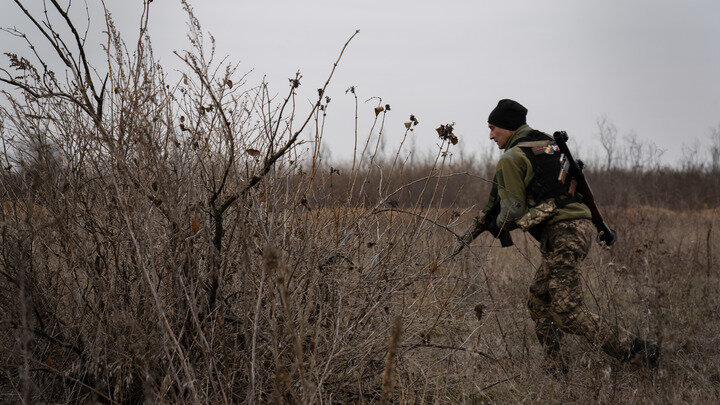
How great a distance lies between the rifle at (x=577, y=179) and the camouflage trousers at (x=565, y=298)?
0.83 ft

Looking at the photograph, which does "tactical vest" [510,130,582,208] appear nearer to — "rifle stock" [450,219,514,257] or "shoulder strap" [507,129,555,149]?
"shoulder strap" [507,129,555,149]

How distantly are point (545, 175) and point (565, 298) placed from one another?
781 millimetres

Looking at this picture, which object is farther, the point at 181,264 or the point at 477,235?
the point at 477,235

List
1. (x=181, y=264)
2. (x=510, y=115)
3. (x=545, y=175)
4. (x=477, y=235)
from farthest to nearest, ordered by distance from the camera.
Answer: (x=510, y=115) < (x=477, y=235) < (x=545, y=175) < (x=181, y=264)

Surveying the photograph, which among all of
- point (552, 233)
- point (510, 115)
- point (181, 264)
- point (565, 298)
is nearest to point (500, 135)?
point (510, 115)

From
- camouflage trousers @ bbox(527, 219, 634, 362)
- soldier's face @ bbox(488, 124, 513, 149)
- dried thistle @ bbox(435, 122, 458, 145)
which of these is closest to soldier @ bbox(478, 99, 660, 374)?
camouflage trousers @ bbox(527, 219, 634, 362)

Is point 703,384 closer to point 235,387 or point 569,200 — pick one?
point 569,200

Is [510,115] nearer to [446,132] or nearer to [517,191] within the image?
[517,191]

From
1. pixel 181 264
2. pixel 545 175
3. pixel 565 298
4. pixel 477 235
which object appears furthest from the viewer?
pixel 477 235

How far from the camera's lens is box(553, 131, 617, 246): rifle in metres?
3.55

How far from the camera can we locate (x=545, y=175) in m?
3.52

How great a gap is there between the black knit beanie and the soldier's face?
3cm

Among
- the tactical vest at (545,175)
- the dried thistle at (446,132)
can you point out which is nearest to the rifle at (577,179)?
the tactical vest at (545,175)

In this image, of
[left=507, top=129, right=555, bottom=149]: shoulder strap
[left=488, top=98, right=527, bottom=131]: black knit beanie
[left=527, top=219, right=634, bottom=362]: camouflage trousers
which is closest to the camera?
[left=527, top=219, right=634, bottom=362]: camouflage trousers
